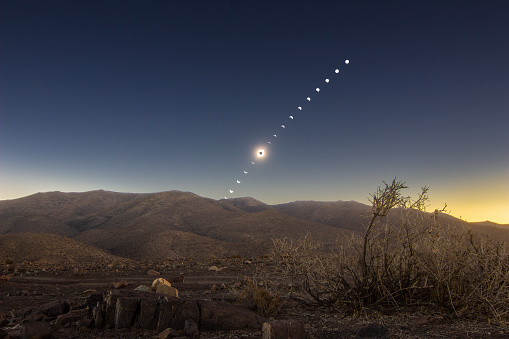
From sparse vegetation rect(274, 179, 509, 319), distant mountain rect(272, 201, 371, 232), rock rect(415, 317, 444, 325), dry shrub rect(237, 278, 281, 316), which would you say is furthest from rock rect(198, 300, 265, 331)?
distant mountain rect(272, 201, 371, 232)

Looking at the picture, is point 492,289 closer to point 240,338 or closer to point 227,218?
point 240,338

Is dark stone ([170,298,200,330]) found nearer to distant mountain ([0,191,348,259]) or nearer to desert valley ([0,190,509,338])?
desert valley ([0,190,509,338])

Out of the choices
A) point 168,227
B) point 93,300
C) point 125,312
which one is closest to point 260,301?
point 125,312

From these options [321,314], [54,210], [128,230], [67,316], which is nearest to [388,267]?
[321,314]

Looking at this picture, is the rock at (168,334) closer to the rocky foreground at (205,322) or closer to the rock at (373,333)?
the rocky foreground at (205,322)

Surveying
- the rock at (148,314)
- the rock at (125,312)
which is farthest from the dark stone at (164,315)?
the rock at (125,312)

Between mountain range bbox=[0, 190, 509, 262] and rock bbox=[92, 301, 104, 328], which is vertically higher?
mountain range bbox=[0, 190, 509, 262]

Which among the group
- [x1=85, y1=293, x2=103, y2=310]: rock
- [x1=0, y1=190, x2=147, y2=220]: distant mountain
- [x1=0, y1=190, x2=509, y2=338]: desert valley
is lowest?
[x1=0, y1=190, x2=509, y2=338]: desert valley
